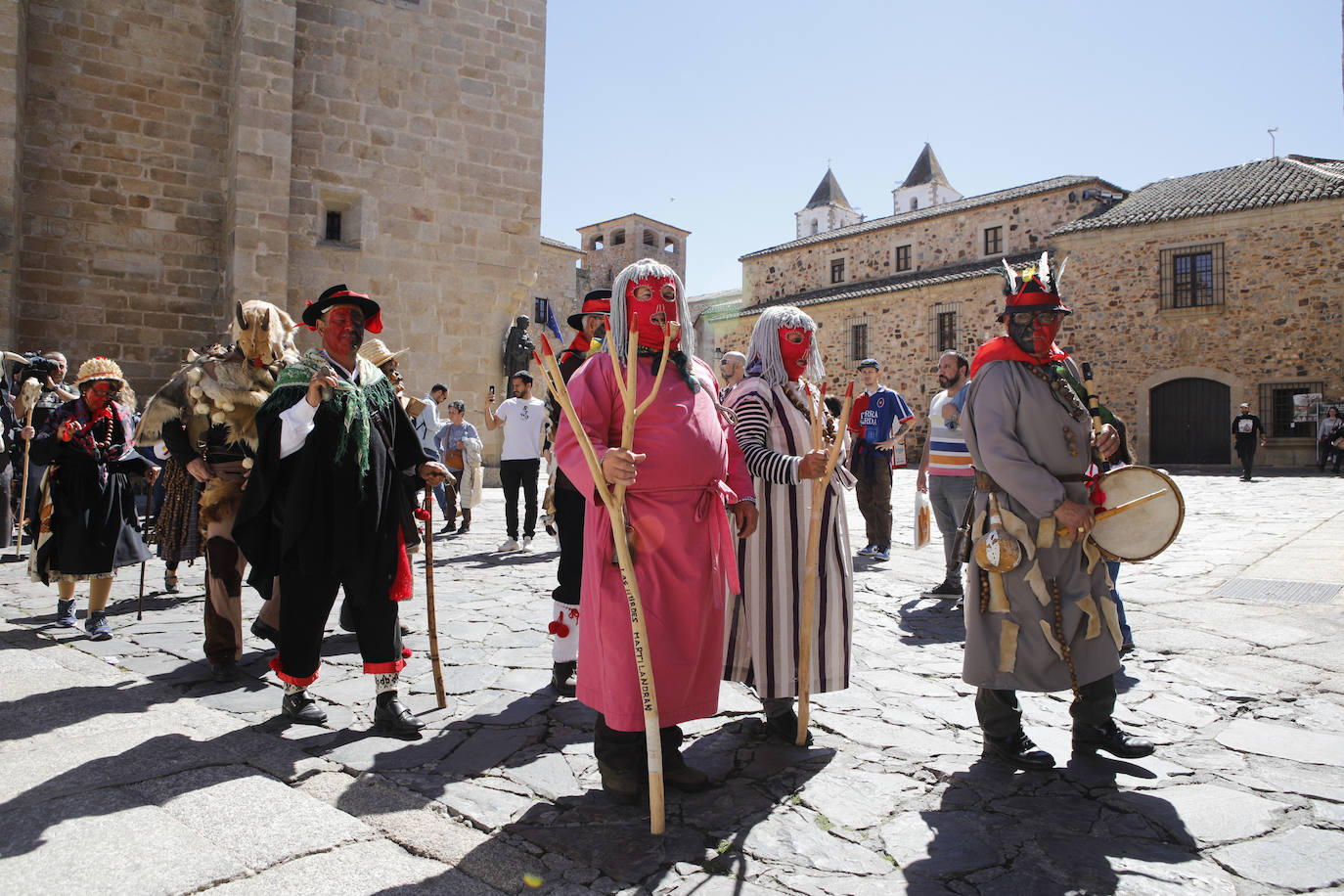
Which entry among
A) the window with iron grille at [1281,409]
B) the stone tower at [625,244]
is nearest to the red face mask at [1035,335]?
the window with iron grille at [1281,409]

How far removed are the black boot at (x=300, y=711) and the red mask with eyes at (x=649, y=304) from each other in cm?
215

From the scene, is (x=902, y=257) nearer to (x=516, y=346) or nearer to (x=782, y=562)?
(x=516, y=346)

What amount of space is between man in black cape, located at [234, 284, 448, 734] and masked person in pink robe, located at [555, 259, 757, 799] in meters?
1.11

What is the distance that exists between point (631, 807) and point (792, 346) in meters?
1.89

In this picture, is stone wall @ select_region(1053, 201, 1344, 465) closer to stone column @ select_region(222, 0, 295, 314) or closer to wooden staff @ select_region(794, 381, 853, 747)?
stone column @ select_region(222, 0, 295, 314)

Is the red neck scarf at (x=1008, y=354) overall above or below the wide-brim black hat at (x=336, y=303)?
below

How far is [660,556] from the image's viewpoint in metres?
2.86

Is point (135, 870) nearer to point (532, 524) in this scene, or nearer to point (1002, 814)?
point (1002, 814)

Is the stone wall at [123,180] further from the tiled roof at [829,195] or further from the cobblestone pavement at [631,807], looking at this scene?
the tiled roof at [829,195]

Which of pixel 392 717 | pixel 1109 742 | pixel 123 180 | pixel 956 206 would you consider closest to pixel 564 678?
pixel 392 717

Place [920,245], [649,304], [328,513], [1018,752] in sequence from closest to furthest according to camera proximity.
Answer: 1. [649,304]
2. [1018,752]
3. [328,513]
4. [920,245]

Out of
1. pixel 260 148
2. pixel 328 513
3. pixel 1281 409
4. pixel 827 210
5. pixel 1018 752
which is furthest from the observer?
pixel 827 210

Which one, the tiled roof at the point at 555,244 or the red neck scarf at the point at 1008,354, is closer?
the red neck scarf at the point at 1008,354

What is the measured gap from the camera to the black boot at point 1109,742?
10.5 feet
